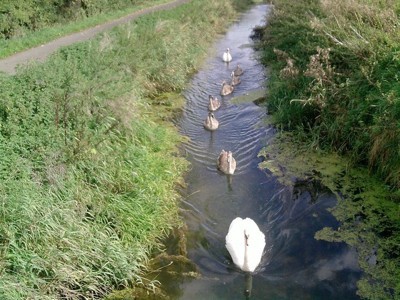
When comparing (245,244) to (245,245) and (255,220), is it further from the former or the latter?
(255,220)

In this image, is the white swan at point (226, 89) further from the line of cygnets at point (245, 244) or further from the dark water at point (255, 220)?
the line of cygnets at point (245, 244)

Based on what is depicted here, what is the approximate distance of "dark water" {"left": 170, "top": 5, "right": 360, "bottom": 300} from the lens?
636 cm

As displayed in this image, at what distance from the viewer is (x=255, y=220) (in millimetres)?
7824

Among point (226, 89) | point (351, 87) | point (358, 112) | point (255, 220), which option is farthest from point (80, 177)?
point (226, 89)

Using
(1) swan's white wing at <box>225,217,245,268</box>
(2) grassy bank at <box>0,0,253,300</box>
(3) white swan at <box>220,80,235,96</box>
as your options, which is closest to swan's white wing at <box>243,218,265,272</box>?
(1) swan's white wing at <box>225,217,245,268</box>

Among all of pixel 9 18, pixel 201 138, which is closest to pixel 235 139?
pixel 201 138

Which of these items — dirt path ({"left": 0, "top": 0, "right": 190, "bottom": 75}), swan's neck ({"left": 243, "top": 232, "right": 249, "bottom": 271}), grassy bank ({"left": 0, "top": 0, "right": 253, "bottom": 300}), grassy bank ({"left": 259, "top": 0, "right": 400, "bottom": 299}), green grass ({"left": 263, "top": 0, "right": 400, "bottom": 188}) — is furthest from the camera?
dirt path ({"left": 0, "top": 0, "right": 190, "bottom": 75})

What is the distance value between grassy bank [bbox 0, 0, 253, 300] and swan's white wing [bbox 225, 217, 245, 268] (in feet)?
3.97

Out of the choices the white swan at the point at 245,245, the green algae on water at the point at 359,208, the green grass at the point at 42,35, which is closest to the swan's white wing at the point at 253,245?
the white swan at the point at 245,245

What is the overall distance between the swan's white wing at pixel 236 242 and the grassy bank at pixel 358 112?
1580mm

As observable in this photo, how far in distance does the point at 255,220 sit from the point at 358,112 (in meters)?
3.35

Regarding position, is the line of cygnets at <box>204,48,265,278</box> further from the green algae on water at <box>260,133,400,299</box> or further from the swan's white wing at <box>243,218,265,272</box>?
the green algae on water at <box>260,133,400,299</box>

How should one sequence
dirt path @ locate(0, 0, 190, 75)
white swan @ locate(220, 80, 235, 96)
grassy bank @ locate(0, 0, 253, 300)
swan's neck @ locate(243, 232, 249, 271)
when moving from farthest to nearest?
white swan @ locate(220, 80, 235, 96), dirt path @ locate(0, 0, 190, 75), swan's neck @ locate(243, 232, 249, 271), grassy bank @ locate(0, 0, 253, 300)

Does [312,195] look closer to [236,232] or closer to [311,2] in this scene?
[236,232]
